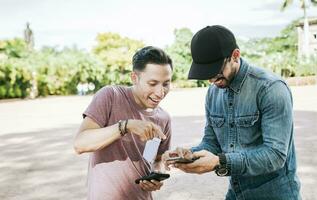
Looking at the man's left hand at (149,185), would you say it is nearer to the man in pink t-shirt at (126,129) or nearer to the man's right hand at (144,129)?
the man in pink t-shirt at (126,129)

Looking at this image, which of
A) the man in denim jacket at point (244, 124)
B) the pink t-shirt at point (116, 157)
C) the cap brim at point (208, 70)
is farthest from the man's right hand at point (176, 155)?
the cap brim at point (208, 70)

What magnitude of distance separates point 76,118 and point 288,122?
14.0m

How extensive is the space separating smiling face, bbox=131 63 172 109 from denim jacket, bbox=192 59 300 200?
25cm

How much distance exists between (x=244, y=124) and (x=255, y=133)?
0.06 meters

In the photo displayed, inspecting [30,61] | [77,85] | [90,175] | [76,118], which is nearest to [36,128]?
[76,118]

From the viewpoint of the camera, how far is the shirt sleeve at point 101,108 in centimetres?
240

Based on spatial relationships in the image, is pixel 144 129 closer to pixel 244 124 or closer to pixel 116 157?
pixel 116 157

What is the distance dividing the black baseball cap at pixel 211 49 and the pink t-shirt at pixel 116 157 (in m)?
0.47

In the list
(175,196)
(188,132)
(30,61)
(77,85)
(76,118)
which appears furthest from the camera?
(77,85)

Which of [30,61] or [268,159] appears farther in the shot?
[30,61]

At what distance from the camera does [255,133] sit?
7.50 ft

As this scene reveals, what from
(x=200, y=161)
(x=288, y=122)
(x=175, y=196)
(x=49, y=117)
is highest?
(x=288, y=122)

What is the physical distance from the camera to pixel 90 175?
98.6 inches

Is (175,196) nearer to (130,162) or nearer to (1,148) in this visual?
(130,162)
